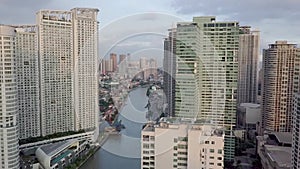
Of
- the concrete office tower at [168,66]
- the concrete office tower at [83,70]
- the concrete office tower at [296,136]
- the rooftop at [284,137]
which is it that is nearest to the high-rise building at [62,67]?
the concrete office tower at [83,70]

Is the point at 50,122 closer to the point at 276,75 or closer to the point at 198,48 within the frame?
the point at 198,48

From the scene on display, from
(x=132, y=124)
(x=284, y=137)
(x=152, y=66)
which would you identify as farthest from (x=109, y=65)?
(x=284, y=137)

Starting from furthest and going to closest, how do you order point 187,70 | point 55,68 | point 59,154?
point 55,68 → point 59,154 → point 187,70

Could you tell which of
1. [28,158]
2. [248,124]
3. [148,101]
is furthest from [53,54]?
[248,124]

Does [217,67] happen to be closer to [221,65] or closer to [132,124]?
[221,65]

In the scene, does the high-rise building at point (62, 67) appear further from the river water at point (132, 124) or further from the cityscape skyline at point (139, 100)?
the river water at point (132, 124)

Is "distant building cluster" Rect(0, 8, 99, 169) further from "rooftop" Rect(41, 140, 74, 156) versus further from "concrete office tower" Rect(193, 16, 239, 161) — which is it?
"concrete office tower" Rect(193, 16, 239, 161)

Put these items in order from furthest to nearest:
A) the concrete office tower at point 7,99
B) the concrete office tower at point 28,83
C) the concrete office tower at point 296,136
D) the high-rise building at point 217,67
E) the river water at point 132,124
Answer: the concrete office tower at point 28,83
the high-rise building at point 217,67
the concrete office tower at point 7,99
the concrete office tower at point 296,136
the river water at point 132,124
